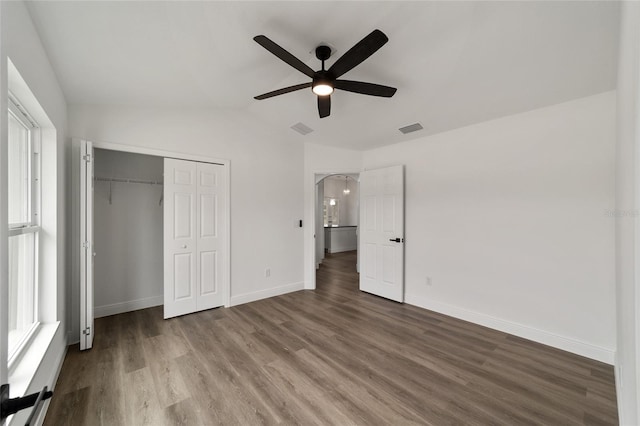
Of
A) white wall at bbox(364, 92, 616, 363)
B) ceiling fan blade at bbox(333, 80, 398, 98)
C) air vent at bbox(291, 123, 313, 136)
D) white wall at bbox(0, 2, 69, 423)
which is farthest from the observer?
air vent at bbox(291, 123, 313, 136)

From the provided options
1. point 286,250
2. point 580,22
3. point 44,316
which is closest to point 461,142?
point 580,22

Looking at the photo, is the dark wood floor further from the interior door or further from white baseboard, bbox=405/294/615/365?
the interior door

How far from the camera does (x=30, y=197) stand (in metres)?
2.00

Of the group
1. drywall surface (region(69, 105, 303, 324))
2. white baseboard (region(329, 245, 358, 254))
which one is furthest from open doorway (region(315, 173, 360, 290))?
drywall surface (region(69, 105, 303, 324))

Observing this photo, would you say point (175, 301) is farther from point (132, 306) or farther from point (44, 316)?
point (44, 316)

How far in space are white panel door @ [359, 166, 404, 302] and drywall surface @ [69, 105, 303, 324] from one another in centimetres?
114

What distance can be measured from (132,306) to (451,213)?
15.0ft

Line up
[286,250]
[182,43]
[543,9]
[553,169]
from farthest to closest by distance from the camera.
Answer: [286,250]
[553,169]
[182,43]
[543,9]

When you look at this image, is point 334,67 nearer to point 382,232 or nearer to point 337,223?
point 382,232

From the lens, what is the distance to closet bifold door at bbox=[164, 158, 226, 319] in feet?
11.1

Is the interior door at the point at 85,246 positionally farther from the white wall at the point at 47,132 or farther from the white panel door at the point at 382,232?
the white panel door at the point at 382,232

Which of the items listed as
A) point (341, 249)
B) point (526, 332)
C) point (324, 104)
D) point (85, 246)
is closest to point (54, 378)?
point (85, 246)

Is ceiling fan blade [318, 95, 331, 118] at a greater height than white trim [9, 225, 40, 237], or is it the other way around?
ceiling fan blade [318, 95, 331, 118]

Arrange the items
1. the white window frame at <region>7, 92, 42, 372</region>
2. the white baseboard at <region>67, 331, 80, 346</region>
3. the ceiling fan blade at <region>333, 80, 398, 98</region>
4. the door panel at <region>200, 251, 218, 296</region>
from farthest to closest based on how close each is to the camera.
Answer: the door panel at <region>200, 251, 218, 296</region> < the white baseboard at <region>67, 331, 80, 346</region> < the ceiling fan blade at <region>333, 80, 398, 98</region> < the white window frame at <region>7, 92, 42, 372</region>
